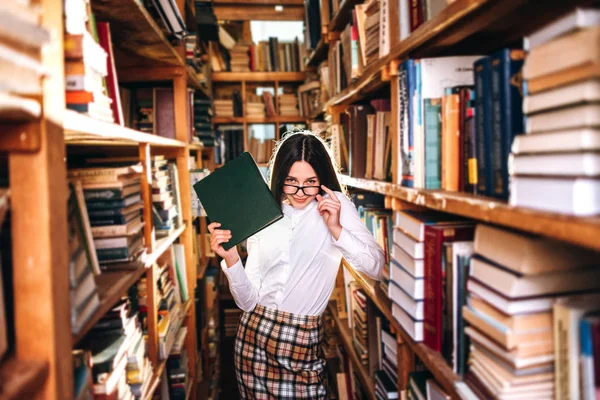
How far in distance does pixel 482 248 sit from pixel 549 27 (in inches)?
17.4

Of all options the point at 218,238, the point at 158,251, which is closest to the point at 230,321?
the point at 158,251

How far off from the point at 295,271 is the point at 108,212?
860 millimetres

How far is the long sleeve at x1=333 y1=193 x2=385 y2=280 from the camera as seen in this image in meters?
1.69

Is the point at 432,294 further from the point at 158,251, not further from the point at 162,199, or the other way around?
the point at 162,199

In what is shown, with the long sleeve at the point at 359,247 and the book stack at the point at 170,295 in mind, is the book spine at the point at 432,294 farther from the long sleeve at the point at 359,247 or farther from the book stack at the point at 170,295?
the book stack at the point at 170,295

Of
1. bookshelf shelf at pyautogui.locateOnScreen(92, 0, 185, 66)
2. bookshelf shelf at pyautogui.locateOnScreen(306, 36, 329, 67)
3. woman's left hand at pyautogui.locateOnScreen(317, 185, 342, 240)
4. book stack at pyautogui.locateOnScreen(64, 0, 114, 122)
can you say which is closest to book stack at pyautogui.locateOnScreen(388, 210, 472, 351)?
woman's left hand at pyautogui.locateOnScreen(317, 185, 342, 240)

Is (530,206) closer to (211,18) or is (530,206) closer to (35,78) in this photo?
(35,78)

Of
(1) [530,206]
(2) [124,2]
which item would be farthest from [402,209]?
(2) [124,2]

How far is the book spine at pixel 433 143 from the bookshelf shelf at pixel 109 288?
2.85ft

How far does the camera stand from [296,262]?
1.89 metres

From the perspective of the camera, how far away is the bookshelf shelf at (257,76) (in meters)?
4.48

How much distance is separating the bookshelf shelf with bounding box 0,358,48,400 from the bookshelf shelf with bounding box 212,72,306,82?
409 cm

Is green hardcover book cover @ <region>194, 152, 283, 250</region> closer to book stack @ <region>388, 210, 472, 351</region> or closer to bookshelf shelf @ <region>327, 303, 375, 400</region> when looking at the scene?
book stack @ <region>388, 210, 472, 351</region>

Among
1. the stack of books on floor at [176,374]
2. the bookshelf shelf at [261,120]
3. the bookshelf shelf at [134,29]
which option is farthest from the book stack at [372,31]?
the bookshelf shelf at [261,120]
